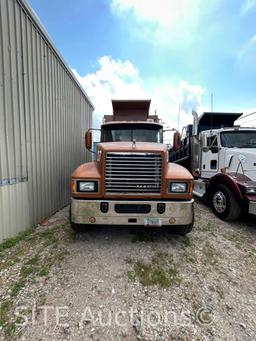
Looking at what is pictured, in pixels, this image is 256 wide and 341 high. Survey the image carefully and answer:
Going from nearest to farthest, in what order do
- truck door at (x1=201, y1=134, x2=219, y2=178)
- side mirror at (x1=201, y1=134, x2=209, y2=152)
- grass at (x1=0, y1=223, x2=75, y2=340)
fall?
grass at (x1=0, y1=223, x2=75, y2=340), truck door at (x1=201, y1=134, x2=219, y2=178), side mirror at (x1=201, y1=134, x2=209, y2=152)

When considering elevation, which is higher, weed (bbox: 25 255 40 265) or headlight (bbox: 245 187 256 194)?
headlight (bbox: 245 187 256 194)

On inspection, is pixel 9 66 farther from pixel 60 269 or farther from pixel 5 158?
pixel 60 269

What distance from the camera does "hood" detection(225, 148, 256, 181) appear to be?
5027 mm

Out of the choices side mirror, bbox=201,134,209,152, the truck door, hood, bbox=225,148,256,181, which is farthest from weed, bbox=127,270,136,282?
side mirror, bbox=201,134,209,152

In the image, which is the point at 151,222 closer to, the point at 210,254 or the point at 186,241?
the point at 186,241

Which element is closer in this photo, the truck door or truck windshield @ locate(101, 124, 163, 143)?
truck windshield @ locate(101, 124, 163, 143)

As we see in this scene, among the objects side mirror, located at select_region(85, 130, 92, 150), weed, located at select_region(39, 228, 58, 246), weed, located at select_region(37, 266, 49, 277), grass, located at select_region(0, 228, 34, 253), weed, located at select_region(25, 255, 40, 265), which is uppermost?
side mirror, located at select_region(85, 130, 92, 150)

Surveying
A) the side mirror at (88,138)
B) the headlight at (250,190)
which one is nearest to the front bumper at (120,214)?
the side mirror at (88,138)

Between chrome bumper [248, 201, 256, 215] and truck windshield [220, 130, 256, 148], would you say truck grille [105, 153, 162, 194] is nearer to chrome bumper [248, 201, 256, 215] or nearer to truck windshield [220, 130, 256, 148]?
chrome bumper [248, 201, 256, 215]

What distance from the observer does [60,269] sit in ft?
9.41

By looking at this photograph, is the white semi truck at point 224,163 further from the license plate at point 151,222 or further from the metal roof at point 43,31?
the metal roof at point 43,31

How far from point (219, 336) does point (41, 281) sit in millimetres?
2076

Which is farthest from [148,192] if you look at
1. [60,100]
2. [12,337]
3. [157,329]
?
[60,100]

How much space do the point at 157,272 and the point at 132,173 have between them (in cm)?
147
